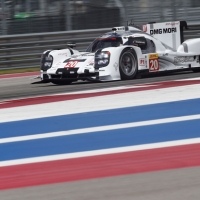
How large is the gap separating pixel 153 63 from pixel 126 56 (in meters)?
0.80

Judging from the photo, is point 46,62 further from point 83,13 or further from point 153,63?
point 83,13

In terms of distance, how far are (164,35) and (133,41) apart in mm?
1280

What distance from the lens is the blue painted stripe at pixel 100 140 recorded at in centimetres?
634

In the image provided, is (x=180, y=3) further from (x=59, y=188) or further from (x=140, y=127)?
(x=59, y=188)

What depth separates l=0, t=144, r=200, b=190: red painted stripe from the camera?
5254mm

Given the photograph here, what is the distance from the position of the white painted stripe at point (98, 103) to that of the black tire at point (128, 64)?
1.91m

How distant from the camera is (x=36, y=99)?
1007 centimetres

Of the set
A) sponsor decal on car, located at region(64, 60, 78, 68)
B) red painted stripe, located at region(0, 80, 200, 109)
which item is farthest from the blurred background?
red painted stripe, located at region(0, 80, 200, 109)

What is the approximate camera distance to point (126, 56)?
39.7 feet

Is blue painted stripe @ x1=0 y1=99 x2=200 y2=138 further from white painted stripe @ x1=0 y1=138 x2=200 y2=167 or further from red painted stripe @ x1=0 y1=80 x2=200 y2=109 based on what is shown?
red painted stripe @ x1=0 y1=80 x2=200 y2=109

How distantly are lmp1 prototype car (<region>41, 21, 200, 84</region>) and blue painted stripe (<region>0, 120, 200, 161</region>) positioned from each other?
15.2ft

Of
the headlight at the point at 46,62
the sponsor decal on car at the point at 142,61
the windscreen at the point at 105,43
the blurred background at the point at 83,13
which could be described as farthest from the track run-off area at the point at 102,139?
the blurred background at the point at 83,13

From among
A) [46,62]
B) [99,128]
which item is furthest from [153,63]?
[99,128]

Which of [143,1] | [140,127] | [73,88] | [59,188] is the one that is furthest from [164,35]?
[59,188]
